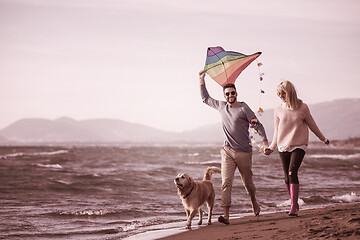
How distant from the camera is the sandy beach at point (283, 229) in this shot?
4.38 meters

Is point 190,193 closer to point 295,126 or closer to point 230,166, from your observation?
point 230,166

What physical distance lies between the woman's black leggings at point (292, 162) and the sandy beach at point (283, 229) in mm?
600

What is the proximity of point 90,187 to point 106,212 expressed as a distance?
5.50 metres

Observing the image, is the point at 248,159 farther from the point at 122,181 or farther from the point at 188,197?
the point at 122,181

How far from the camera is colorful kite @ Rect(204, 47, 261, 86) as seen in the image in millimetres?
6930

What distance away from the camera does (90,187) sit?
1444 centimetres

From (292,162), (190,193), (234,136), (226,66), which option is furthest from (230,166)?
(226,66)

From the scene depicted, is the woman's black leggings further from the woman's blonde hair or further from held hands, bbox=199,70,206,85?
held hands, bbox=199,70,206,85

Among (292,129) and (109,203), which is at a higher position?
(292,129)

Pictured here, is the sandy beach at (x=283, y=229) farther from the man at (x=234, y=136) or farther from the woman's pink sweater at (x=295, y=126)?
the woman's pink sweater at (x=295, y=126)

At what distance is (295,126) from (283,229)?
166cm

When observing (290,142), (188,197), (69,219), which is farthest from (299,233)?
(69,219)

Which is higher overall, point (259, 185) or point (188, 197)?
point (188, 197)

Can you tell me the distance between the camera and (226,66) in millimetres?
6957
